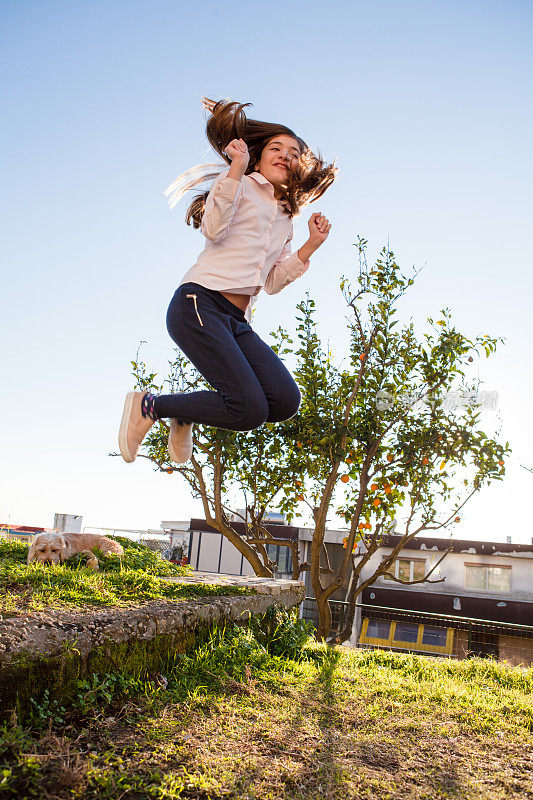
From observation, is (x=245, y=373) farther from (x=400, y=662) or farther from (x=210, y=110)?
(x=400, y=662)

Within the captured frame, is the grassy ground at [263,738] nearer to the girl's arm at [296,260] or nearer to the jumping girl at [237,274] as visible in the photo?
the jumping girl at [237,274]

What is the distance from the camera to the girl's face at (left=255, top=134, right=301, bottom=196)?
2816mm

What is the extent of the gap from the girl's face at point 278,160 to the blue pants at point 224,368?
0.68m

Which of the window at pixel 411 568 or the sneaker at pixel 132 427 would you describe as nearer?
the sneaker at pixel 132 427

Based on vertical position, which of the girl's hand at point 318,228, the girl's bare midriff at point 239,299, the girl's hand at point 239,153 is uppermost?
the girl's hand at point 239,153

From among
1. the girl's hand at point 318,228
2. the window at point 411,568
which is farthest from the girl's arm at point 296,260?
the window at point 411,568

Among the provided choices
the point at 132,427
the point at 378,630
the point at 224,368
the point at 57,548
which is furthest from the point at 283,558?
the point at 224,368

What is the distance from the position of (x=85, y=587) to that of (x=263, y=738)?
1.00 metres

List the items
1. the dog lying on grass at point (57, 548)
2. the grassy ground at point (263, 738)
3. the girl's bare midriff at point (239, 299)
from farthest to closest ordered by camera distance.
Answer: the dog lying on grass at point (57, 548) < the girl's bare midriff at point (239, 299) < the grassy ground at point (263, 738)

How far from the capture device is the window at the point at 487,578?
17234mm

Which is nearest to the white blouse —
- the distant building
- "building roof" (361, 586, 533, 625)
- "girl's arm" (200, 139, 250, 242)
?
"girl's arm" (200, 139, 250, 242)

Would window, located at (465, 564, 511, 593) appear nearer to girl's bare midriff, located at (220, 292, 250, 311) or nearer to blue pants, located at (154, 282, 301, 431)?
blue pants, located at (154, 282, 301, 431)

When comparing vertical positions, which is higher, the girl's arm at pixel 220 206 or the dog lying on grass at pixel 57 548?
the girl's arm at pixel 220 206

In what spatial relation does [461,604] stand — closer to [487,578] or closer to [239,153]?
[487,578]
